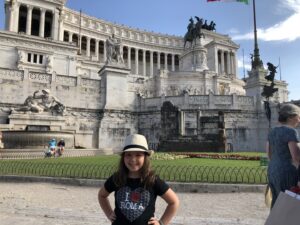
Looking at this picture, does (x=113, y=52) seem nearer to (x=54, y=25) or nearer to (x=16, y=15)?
(x=54, y=25)

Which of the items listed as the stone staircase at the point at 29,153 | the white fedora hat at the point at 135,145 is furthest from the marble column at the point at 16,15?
the white fedora hat at the point at 135,145

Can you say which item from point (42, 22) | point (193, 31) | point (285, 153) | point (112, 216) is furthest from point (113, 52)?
point (42, 22)

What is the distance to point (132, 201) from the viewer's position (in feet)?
11.2

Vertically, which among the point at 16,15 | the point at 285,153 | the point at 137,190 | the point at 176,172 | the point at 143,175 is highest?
the point at 16,15

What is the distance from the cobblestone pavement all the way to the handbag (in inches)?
162

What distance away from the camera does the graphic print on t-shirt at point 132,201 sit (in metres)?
3.39

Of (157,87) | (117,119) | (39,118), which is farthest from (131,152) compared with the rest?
(157,87)

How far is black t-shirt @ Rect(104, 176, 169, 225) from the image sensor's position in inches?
133

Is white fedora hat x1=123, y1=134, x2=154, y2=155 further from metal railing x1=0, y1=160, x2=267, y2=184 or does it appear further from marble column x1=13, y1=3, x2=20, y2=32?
marble column x1=13, y1=3, x2=20, y2=32

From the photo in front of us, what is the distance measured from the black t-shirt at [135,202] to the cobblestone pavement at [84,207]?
12.7ft

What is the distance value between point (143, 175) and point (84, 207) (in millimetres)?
5950

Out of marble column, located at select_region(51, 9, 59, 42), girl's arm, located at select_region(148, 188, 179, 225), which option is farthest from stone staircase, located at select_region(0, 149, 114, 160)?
marble column, located at select_region(51, 9, 59, 42)

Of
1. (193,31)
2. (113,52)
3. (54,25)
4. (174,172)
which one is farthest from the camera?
(54,25)

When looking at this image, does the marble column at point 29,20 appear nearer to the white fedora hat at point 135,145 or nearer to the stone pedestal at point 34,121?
the stone pedestal at point 34,121
